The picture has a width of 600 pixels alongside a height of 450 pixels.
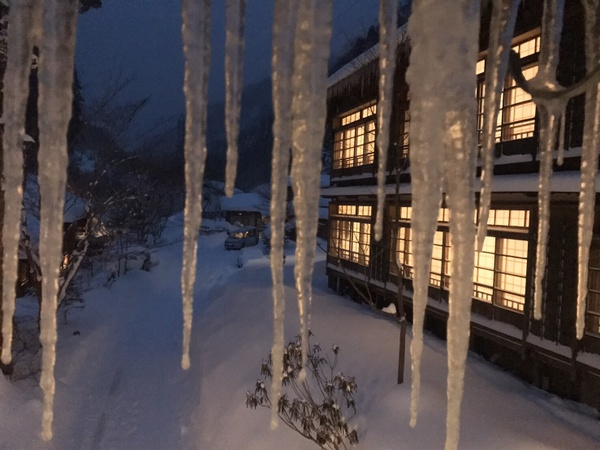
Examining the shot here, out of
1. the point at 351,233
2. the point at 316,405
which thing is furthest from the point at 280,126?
the point at 351,233

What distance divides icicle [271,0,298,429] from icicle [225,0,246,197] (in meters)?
0.16

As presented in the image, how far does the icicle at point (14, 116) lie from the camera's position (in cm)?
148

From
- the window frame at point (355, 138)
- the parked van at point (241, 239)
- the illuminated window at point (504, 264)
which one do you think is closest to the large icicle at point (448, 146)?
the illuminated window at point (504, 264)

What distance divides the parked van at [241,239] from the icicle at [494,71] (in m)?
27.0

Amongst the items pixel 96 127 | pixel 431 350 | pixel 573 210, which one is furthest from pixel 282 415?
pixel 96 127

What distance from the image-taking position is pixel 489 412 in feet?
17.6

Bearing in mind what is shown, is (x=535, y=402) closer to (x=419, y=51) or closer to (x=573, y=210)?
(x=573, y=210)

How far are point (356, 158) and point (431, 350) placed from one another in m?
6.30

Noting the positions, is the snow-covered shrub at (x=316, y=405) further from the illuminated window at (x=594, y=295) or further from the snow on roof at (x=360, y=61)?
the snow on roof at (x=360, y=61)

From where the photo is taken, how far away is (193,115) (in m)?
1.74

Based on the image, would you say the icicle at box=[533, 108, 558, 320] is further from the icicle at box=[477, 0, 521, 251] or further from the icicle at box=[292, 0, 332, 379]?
the icicle at box=[292, 0, 332, 379]

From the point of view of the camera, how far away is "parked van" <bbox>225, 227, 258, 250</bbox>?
93.8 ft

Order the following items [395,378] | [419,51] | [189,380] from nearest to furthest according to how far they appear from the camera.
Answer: [419,51]
[395,378]
[189,380]

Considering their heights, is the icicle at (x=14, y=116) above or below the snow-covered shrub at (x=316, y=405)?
above
